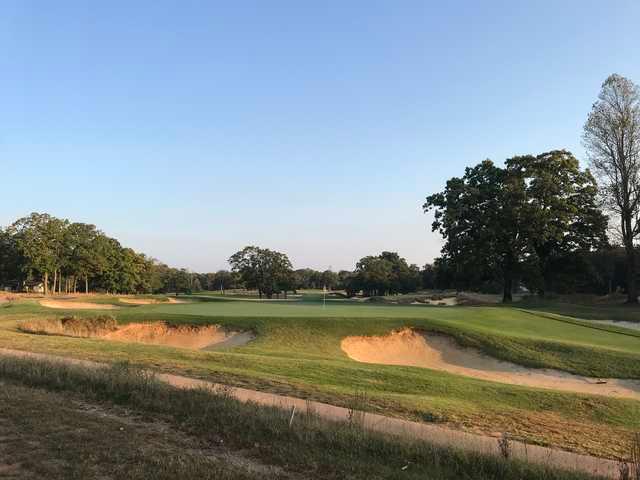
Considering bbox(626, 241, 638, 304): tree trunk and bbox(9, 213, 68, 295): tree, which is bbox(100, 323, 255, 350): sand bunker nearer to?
bbox(626, 241, 638, 304): tree trunk

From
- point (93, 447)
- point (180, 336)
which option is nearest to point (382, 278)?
point (180, 336)

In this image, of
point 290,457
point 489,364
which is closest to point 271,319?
point 489,364

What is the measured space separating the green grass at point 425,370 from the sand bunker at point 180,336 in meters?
0.53

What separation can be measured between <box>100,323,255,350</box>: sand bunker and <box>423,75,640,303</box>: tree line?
30.3 meters

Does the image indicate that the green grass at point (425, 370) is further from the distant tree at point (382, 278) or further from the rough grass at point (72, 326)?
the distant tree at point (382, 278)

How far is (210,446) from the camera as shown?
6.21 meters

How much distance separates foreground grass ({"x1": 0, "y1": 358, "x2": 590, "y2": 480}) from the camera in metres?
5.26

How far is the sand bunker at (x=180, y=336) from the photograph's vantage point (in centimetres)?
2134

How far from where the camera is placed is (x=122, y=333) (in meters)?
23.4

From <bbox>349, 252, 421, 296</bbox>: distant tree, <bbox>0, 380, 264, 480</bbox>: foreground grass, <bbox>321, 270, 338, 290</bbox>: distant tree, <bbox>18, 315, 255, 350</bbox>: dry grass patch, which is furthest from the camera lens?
<bbox>321, 270, 338, 290</bbox>: distant tree

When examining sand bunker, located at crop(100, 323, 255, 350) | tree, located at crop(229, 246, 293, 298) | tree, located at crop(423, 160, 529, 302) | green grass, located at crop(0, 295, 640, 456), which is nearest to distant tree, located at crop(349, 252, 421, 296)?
tree, located at crop(229, 246, 293, 298)

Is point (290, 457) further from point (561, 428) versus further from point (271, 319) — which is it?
point (271, 319)

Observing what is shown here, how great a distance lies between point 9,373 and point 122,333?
13316 millimetres

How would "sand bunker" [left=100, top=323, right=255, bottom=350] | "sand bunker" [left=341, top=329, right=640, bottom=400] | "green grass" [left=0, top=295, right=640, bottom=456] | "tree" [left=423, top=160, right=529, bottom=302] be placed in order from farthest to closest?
"tree" [left=423, top=160, right=529, bottom=302] → "sand bunker" [left=100, top=323, right=255, bottom=350] → "sand bunker" [left=341, top=329, right=640, bottom=400] → "green grass" [left=0, top=295, right=640, bottom=456]
